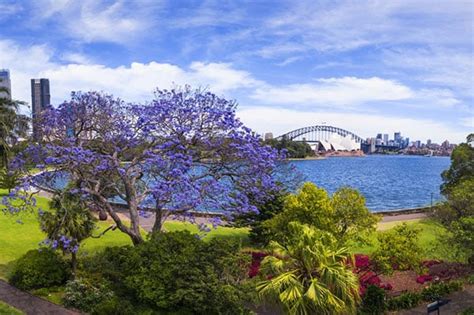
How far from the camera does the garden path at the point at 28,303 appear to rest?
11508mm

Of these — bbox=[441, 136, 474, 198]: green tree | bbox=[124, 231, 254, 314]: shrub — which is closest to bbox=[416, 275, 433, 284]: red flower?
bbox=[124, 231, 254, 314]: shrub

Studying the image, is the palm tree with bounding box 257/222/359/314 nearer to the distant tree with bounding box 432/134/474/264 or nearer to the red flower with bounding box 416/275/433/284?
the distant tree with bounding box 432/134/474/264

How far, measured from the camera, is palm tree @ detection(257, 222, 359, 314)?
9.56 meters

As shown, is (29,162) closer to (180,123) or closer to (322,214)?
(180,123)

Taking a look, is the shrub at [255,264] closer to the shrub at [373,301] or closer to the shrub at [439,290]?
the shrub at [373,301]

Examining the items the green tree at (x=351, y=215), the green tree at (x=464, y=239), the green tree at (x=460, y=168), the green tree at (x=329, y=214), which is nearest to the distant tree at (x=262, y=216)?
the green tree at (x=329, y=214)

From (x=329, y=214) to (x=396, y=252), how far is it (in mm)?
2738

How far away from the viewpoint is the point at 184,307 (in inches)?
442

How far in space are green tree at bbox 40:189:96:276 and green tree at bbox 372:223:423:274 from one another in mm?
9476

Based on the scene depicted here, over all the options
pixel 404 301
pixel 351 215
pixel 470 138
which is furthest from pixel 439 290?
pixel 470 138

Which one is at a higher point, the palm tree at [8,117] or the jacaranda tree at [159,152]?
the palm tree at [8,117]

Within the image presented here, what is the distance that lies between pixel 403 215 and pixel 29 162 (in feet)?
86.0

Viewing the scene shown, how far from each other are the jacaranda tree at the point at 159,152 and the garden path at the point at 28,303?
321 cm

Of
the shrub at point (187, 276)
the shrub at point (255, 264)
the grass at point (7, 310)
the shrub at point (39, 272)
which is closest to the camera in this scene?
the grass at point (7, 310)
